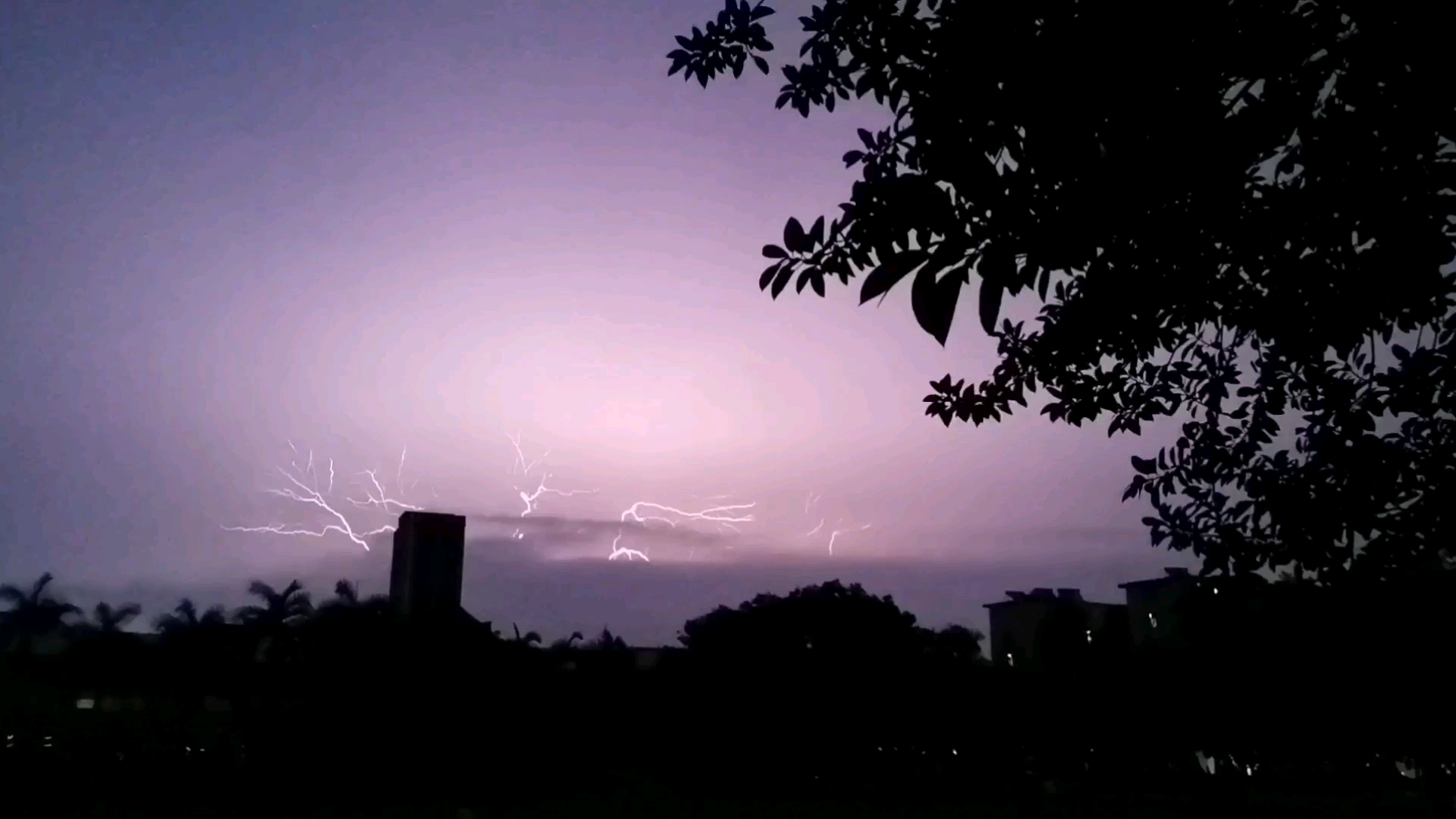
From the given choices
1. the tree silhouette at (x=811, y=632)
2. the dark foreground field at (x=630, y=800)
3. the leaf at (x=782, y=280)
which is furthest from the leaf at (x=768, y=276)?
the tree silhouette at (x=811, y=632)

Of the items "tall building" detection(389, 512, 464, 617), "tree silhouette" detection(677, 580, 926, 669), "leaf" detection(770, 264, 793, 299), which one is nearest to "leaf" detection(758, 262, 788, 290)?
"leaf" detection(770, 264, 793, 299)

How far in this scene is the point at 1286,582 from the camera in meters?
6.95

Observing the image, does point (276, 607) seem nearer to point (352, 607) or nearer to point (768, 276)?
point (352, 607)

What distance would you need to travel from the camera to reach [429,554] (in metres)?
36.3

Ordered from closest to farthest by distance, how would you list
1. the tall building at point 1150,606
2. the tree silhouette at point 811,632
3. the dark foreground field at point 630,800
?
the dark foreground field at point 630,800 < the tree silhouette at point 811,632 < the tall building at point 1150,606

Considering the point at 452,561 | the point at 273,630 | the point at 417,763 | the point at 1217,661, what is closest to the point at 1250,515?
the point at 1217,661

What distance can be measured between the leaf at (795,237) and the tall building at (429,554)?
3342 centimetres

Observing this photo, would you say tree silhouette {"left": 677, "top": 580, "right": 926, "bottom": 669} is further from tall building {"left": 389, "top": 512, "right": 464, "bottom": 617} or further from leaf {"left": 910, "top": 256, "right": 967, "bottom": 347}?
leaf {"left": 910, "top": 256, "right": 967, "bottom": 347}

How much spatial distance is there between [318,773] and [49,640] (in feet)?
32.1

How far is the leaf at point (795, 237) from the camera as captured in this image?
3439 mm

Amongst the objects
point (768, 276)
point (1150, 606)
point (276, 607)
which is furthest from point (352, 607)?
point (1150, 606)

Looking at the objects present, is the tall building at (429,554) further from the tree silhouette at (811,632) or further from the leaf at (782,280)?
the leaf at (782,280)

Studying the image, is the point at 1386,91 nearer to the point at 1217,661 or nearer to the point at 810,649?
the point at 1217,661

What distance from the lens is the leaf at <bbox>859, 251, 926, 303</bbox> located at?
8.45 feet
